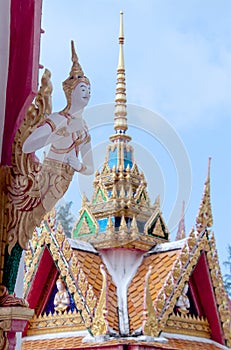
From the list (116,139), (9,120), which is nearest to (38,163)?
(9,120)

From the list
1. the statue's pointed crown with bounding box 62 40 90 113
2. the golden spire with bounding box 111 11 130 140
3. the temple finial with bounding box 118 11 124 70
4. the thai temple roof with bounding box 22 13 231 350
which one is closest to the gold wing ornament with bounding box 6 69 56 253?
the statue's pointed crown with bounding box 62 40 90 113

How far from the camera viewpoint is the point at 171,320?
641 centimetres

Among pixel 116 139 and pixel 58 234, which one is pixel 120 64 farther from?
pixel 58 234

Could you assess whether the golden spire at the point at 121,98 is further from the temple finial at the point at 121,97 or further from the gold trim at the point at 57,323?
the gold trim at the point at 57,323

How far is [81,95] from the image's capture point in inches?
132

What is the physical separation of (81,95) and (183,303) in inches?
146

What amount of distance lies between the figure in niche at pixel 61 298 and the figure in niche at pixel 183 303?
1.01 m

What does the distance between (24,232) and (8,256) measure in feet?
0.42

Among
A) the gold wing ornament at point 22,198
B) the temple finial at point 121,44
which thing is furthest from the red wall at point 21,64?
the temple finial at point 121,44

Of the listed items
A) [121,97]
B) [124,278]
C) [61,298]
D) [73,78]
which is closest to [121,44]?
[121,97]

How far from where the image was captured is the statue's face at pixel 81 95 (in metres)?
3.35

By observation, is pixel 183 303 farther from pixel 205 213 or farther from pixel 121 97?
pixel 121 97

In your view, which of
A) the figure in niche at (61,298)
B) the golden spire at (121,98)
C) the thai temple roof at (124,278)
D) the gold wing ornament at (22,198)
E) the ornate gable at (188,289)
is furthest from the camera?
the golden spire at (121,98)

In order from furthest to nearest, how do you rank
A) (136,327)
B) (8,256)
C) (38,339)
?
(38,339), (136,327), (8,256)
